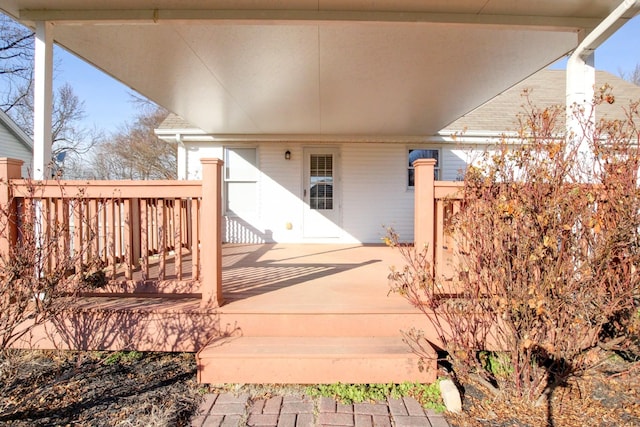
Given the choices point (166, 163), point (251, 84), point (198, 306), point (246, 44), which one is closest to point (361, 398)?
point (198, 306)

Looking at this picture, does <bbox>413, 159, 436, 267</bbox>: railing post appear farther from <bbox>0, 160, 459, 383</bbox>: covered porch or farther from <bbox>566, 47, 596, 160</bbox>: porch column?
<bbox>566, 47, 596, 160</bbox>: porch column

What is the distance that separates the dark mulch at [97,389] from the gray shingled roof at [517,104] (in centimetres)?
545

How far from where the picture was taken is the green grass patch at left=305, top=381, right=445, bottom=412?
2.38 m

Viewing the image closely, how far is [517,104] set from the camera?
912cm

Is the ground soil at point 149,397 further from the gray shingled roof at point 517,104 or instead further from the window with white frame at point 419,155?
the gray shingled roof at point 517,104

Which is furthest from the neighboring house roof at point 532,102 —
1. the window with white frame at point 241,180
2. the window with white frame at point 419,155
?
the window with white frame at point 241,180

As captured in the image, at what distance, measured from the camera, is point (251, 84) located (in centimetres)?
462

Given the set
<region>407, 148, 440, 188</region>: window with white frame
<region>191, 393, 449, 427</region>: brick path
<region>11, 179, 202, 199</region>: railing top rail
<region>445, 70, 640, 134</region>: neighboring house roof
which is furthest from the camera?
<region>445, 70, 640, 134</region>: neighboring house roof

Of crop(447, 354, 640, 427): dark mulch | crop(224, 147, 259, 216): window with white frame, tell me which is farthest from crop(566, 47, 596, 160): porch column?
crop(224, 147, 259, 216): window with white frame

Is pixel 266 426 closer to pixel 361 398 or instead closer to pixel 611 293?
pixel 361 398

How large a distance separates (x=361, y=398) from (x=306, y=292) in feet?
3.90

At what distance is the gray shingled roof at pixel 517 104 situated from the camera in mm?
7883

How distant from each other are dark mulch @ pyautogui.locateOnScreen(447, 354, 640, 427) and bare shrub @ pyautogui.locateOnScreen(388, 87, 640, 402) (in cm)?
10

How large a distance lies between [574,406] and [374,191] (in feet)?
18.6
